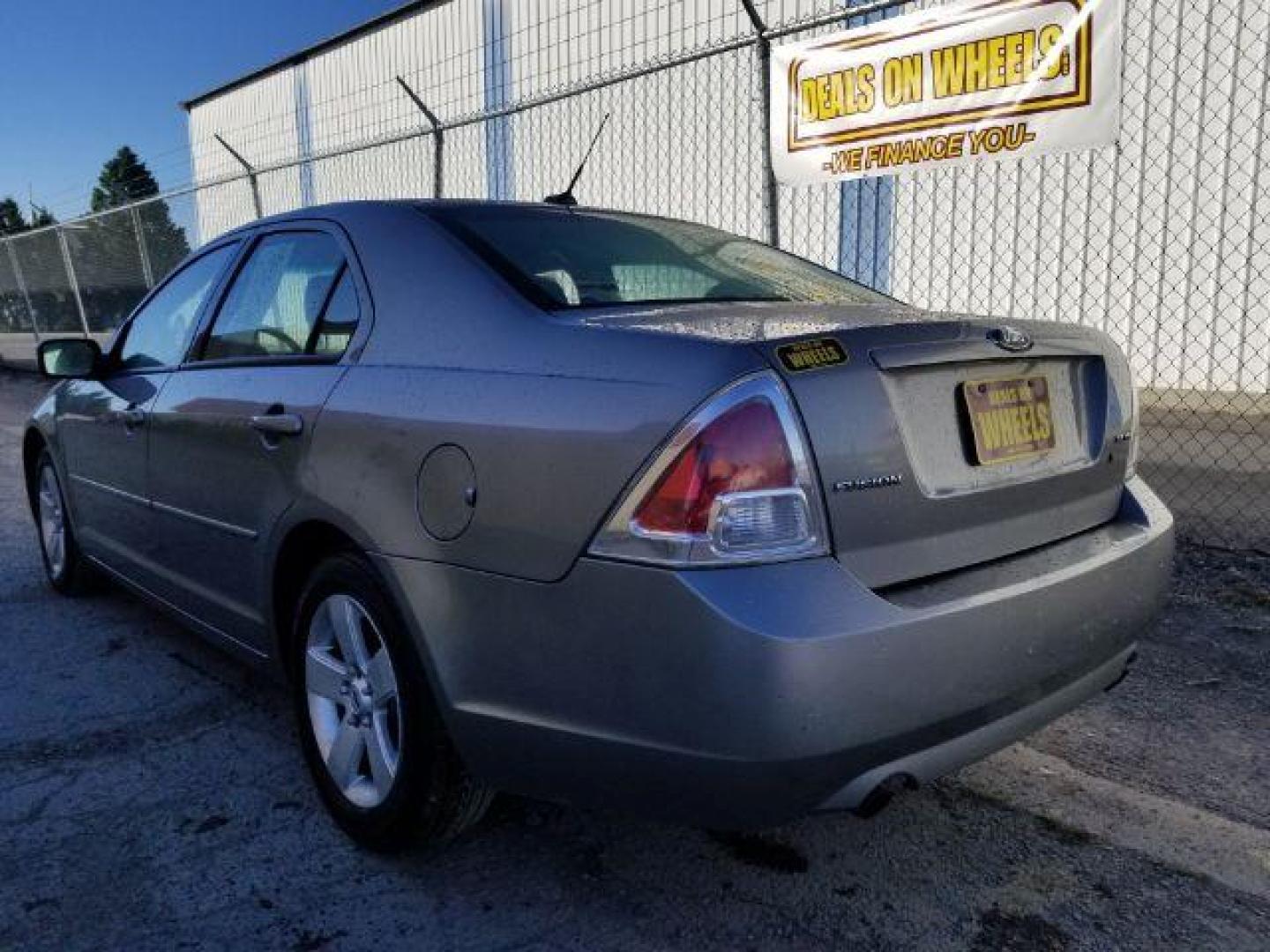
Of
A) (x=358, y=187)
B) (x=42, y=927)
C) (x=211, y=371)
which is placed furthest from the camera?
(x=358, y=187)

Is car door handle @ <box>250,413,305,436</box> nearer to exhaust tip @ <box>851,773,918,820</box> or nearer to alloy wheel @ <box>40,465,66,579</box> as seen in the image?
exhaust tip @ <box>851,773,918,820</box>

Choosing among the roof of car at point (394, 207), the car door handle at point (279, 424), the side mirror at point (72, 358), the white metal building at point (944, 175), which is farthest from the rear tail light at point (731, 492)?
the white metal building at point (944, 175)

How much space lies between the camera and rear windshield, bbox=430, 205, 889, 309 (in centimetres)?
231

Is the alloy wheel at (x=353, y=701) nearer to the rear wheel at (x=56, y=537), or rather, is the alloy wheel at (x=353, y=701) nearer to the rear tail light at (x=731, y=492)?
the rear tail light at (x=731, y=492)

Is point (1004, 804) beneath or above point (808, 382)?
beneath

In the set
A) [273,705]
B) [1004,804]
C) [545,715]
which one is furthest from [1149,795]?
[273,705]

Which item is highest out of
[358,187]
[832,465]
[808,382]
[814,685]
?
[358,187]

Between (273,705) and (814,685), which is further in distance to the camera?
(273,705)

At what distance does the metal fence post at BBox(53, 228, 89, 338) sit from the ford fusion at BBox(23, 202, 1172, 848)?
50.0 ft

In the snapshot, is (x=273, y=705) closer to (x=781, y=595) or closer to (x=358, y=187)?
(x=781, y=595)

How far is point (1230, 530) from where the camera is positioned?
4.78 meters

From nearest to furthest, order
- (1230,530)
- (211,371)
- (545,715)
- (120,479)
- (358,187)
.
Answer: (545,715) → (211,371) → (120,479) → (1230,530) → (358,187)

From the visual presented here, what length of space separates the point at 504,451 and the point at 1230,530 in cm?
424

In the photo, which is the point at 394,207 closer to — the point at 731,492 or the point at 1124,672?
the point at 731,492
